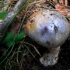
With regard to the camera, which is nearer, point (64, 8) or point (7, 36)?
point (7, 36)

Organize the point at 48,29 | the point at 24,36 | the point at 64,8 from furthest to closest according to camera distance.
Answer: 1. the point at 64,8
2. the point at 24,36
3. the point at 48,29

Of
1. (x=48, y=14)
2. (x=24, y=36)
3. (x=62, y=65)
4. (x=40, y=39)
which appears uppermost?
(x=48, y=14)

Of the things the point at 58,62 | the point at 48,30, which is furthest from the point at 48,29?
the point at 58,62

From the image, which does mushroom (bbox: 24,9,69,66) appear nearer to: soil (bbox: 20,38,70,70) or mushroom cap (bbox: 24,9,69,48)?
mushroom cap (bbox: 24,9,69,48)

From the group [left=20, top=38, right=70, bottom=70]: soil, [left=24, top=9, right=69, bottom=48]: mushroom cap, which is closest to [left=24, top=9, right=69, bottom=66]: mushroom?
[left=24, top=9, right=69, bottom=48]: mushroom cap

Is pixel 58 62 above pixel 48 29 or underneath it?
underneath

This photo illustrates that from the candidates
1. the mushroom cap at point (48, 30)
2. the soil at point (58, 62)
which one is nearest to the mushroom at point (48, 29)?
the mushroom cap at point (48, 30)

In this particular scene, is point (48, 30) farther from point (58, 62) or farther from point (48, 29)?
point (58, 62)

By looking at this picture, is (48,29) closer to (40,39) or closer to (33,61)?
(40,39)

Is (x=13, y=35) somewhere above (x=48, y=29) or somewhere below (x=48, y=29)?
below

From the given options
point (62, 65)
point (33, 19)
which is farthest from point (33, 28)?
point (62, 65)

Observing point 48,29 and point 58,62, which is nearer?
point 48,29
